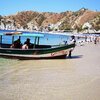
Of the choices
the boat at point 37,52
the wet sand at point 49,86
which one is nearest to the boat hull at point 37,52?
the boat at point 37,52

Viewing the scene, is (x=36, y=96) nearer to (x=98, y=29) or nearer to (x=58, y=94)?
(x=58, y=94)

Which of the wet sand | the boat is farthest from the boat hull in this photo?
the wet sand

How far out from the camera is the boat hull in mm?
21969

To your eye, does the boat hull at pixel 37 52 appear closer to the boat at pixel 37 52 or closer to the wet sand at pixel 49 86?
the boat at pixel 37 52

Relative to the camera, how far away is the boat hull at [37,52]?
21969 millimetres

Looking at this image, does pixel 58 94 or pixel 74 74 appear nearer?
pixel 58 94

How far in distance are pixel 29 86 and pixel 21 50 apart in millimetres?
10039

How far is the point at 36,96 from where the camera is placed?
10.4m

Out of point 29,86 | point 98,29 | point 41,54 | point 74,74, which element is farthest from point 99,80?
point 98,29

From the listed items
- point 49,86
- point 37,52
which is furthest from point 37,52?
point 49,86

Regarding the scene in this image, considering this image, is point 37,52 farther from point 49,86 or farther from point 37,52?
point 49,86

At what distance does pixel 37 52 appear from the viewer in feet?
72.2

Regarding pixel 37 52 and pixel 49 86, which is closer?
pixel 49 86

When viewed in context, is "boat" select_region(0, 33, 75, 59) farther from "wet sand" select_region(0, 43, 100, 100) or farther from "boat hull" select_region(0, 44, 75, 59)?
"wet sand" select_region(0, 43, 100, 100)
